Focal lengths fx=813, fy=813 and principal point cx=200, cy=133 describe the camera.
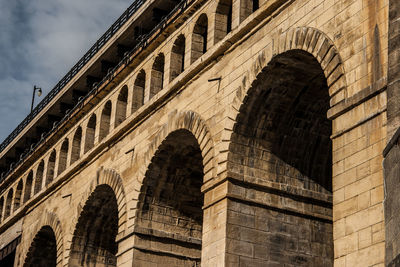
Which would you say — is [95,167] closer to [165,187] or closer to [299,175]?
[165,187]

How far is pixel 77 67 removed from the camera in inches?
1629

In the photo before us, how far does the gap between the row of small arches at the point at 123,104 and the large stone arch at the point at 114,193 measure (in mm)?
2160

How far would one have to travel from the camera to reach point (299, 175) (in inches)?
998

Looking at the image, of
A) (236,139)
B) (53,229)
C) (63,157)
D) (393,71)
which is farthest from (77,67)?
(393,71)

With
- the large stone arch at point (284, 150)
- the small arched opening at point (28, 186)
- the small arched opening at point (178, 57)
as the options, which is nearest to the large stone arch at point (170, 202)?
the small arched opening at point (178, 57)

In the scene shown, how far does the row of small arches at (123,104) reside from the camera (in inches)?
1104

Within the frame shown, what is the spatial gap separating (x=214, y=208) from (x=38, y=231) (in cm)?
1723

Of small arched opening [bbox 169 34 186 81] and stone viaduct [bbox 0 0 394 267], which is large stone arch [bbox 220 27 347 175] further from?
small arched opening [bbox 169 34 186 81]

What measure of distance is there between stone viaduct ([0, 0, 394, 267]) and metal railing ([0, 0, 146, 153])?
0.23 meters

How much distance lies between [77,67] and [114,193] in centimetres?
1072

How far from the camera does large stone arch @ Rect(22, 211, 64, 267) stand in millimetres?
35938

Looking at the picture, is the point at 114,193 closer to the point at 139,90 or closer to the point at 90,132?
the point at 139,90

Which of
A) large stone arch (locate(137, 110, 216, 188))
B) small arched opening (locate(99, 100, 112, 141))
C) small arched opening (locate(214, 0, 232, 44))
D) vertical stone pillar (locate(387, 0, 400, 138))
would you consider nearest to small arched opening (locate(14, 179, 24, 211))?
small arched opening (locate(99, 100, 112, 141))

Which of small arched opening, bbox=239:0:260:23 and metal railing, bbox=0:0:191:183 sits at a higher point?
metal railing, bbox=0:0:191:183
